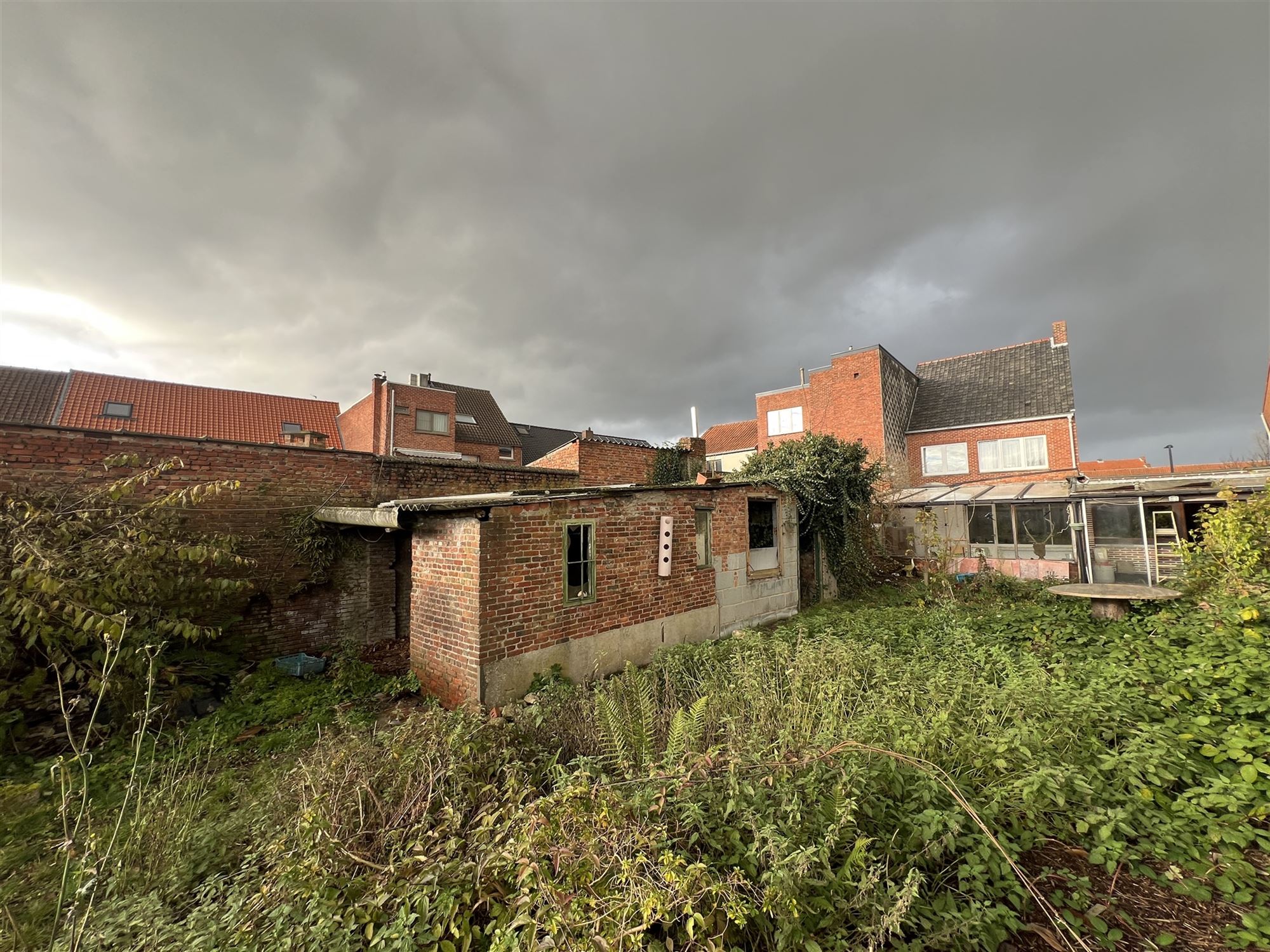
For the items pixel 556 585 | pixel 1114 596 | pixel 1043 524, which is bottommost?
pixel 1114 596

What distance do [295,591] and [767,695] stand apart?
7.38 m

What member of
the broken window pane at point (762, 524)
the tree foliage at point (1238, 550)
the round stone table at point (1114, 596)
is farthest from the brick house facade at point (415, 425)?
the tree foliage at point (1238, 550)

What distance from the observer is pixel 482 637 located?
6.09 meters

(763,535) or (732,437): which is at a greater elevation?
(732,437)

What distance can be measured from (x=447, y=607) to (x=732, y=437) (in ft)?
106

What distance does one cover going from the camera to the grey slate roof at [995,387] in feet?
73.6

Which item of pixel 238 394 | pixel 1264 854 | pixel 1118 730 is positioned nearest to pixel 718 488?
pixel 1118 730

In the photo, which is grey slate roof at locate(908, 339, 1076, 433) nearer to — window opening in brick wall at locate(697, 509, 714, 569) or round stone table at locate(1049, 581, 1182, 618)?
round stone table at locate(1049, 581, 1182, 618)

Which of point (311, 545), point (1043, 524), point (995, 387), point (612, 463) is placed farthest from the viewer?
point (995, 387)

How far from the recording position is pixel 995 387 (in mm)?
24391

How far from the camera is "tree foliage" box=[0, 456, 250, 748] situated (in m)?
4.66

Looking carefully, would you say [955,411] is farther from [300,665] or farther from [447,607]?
[300,665]

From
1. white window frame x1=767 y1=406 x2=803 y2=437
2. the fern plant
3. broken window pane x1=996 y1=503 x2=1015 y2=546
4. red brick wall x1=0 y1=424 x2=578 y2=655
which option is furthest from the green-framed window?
white window frame x1=767 y1=406 x2=803 y2=437

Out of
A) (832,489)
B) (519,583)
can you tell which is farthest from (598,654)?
(832,489)
